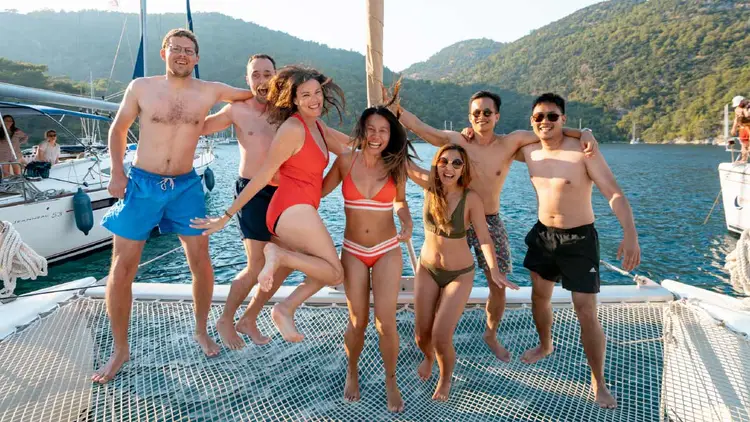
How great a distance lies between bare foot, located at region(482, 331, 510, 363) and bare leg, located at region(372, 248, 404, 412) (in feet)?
3.43

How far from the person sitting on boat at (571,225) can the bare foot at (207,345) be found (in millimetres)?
2428

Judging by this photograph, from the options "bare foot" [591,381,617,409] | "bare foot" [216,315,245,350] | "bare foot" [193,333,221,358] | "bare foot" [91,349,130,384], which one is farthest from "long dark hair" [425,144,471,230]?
"bare foot" [91,349,130,384]

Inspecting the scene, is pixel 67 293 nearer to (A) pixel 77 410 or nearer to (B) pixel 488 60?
(A) pixel 77 410

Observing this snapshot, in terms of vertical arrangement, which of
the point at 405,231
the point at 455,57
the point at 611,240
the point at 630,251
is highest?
the point at 455,57

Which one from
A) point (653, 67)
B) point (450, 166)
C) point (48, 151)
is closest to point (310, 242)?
point (450, 166)

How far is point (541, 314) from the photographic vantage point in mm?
3340

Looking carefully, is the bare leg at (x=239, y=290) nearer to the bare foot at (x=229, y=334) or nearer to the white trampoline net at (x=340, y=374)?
the bare foot at (x=229, y=334)

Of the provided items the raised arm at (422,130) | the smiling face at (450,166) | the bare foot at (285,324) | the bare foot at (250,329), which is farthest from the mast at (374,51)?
the bare foot at (250,329)

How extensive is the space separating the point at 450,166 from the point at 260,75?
61.6 inches

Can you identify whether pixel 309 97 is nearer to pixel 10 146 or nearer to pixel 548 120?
pixel 548 120

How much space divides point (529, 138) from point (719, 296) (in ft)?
7.41

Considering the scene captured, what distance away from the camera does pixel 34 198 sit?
8812 millimetres

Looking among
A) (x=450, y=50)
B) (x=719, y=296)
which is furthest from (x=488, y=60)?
(x=719, y=296)

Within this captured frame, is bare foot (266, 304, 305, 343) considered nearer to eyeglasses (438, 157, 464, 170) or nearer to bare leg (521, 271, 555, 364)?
eyeglasses (438, 157, 464, 170)
